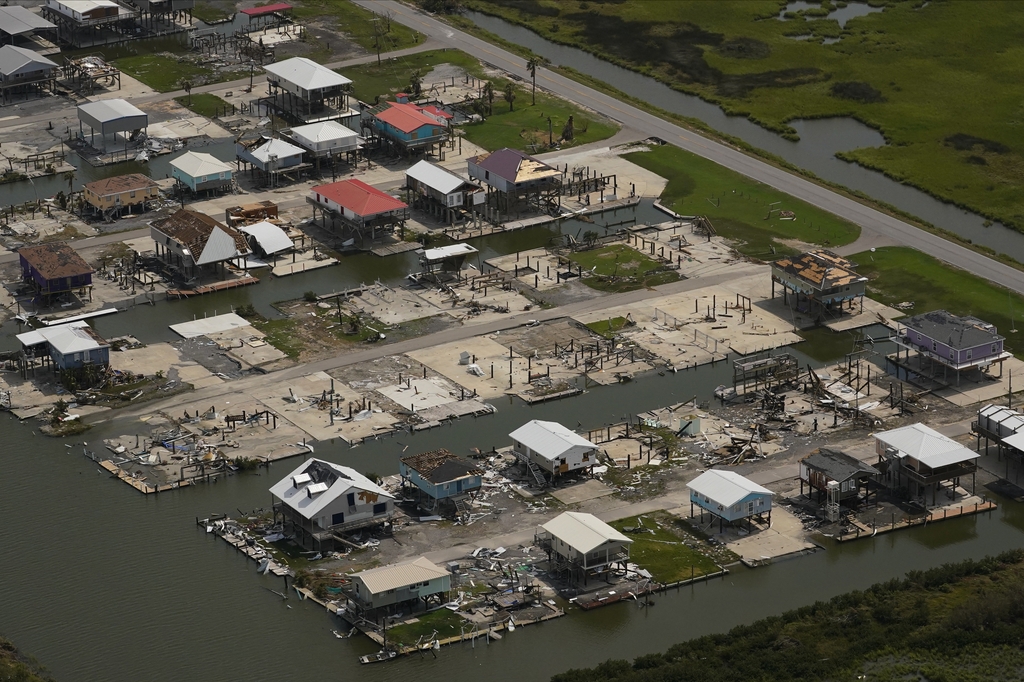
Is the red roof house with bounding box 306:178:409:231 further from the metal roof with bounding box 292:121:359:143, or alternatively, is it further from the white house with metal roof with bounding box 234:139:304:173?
the metal roof with bounding box 292:121:359:143

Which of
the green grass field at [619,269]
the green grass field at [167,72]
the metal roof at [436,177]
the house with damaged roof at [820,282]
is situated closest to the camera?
the house with damaged roof at [820,282]

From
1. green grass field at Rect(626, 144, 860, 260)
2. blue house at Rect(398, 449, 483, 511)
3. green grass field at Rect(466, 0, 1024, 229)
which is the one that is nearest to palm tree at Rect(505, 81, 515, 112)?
green grass field at Rect(626, 144, 860, 260)

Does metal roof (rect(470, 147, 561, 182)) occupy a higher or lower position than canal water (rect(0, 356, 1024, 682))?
higher

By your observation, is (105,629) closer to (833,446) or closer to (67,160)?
(833,446)

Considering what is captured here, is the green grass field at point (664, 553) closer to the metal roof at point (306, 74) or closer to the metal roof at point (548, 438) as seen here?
the metal roof at point (548, 438)

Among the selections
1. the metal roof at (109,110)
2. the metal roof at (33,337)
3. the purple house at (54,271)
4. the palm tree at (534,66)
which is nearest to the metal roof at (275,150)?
the metal roof at (109,110)

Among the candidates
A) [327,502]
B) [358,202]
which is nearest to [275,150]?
[358,202]
